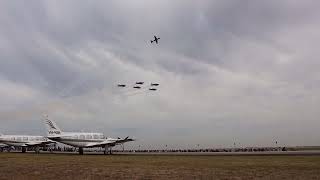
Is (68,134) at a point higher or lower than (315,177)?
higher

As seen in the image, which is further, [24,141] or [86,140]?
[24,141]

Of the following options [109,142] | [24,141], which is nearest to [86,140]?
[109,142]

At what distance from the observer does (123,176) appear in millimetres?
34656

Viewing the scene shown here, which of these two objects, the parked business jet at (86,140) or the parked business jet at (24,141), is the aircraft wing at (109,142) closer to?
the parked business jet at (86,140)

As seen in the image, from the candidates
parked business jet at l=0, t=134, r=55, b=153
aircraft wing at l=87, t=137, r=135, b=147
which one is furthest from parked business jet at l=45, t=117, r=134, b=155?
parked business jet at l=0, t=134, r=55, b=153

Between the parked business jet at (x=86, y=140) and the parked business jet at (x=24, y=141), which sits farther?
the parked business jet at (x=24, y=141)

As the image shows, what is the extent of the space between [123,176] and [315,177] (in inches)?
594

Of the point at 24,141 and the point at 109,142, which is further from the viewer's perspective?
the point at 24,141

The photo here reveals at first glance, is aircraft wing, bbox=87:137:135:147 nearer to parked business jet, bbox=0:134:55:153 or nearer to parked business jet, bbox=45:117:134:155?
parked business jet, bbox=45:117:134:155

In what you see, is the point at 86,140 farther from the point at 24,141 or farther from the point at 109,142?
the point at 24,141

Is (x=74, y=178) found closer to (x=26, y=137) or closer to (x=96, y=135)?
(x=96, y=135)

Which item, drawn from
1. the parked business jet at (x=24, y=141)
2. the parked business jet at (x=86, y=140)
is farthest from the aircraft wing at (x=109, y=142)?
the parked business jet at (x=24, y=141)

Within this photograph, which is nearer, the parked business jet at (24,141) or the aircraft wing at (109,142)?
the aircraft wing at (109,142)

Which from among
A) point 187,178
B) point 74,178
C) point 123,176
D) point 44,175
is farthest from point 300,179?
point 44,175
